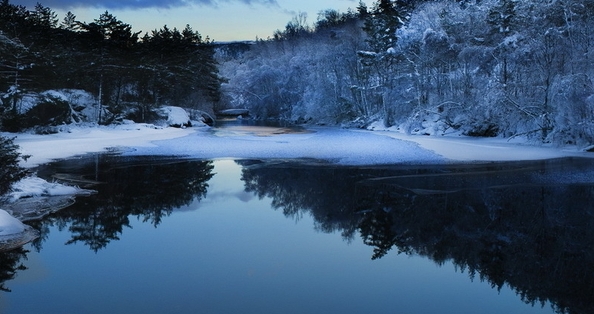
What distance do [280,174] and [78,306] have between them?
10.9m

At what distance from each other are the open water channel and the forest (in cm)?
1538

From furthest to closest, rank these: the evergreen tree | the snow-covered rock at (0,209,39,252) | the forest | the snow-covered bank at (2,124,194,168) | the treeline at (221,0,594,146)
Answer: the forest < the treeline at (221,0,594,146) < the snow-covered bank at (2,124,194,168) < the evergreen tree < the snow-covered rock at (0,209,39,252)

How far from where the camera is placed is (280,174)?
52.7ft

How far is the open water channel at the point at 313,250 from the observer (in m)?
5.70

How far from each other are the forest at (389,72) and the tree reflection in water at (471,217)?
1229 cm

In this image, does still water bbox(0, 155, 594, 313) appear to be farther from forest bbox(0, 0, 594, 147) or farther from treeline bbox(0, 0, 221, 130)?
treeline bbox(0, 0, 221, 130)

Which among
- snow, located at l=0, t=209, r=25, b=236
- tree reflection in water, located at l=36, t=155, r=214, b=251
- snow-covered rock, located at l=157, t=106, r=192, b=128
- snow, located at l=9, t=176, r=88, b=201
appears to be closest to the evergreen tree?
snow, located at l=9, t=176, r=88, b=201

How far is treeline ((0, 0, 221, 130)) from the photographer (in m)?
33.7

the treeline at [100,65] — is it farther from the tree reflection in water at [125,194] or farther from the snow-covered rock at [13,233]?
the snow-covered rock at [13,233]

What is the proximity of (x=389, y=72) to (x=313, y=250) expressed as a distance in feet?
139

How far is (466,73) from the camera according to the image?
36000 mm

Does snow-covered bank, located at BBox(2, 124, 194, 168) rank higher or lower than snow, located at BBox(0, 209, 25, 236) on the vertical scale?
higher

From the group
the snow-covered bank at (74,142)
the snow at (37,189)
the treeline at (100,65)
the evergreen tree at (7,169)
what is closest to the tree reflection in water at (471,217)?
the snow at (37,189)

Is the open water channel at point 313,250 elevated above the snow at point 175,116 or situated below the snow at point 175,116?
below
